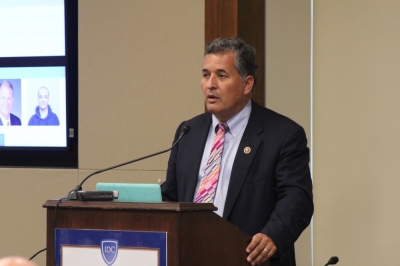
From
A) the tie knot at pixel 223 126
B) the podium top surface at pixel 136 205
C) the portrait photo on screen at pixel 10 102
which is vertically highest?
the portrait photo on screen at pixel 10 102

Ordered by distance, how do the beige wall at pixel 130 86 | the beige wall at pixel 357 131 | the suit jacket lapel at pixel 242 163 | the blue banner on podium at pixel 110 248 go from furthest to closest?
1. the beige wall at pixel 130 86
2. the beige wall at pixel 357 131
3. the suit jacket lapel at pixel 242 163
4. the blue banner on podium at pixel 110 248

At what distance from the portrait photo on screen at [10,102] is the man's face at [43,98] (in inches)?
6.5

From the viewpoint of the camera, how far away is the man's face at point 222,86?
2.96m

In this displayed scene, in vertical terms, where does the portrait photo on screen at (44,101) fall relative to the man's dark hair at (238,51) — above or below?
below

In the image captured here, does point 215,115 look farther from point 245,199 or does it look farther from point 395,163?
point 395,163

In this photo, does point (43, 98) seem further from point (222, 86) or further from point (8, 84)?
point (222, 86)

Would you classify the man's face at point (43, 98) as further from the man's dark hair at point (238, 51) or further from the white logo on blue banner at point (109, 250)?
the white logo on blue banner at point (109, 250)

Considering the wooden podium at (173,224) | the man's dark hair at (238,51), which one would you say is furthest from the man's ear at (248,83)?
the wooden podium at (173,224)

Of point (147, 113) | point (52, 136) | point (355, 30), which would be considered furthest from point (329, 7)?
point (52, 136)

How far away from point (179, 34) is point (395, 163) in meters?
1.68

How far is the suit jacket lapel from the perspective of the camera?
275cm

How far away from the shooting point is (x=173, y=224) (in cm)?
204

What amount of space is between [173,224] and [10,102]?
9.99 ft

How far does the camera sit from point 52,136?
4.68 m
